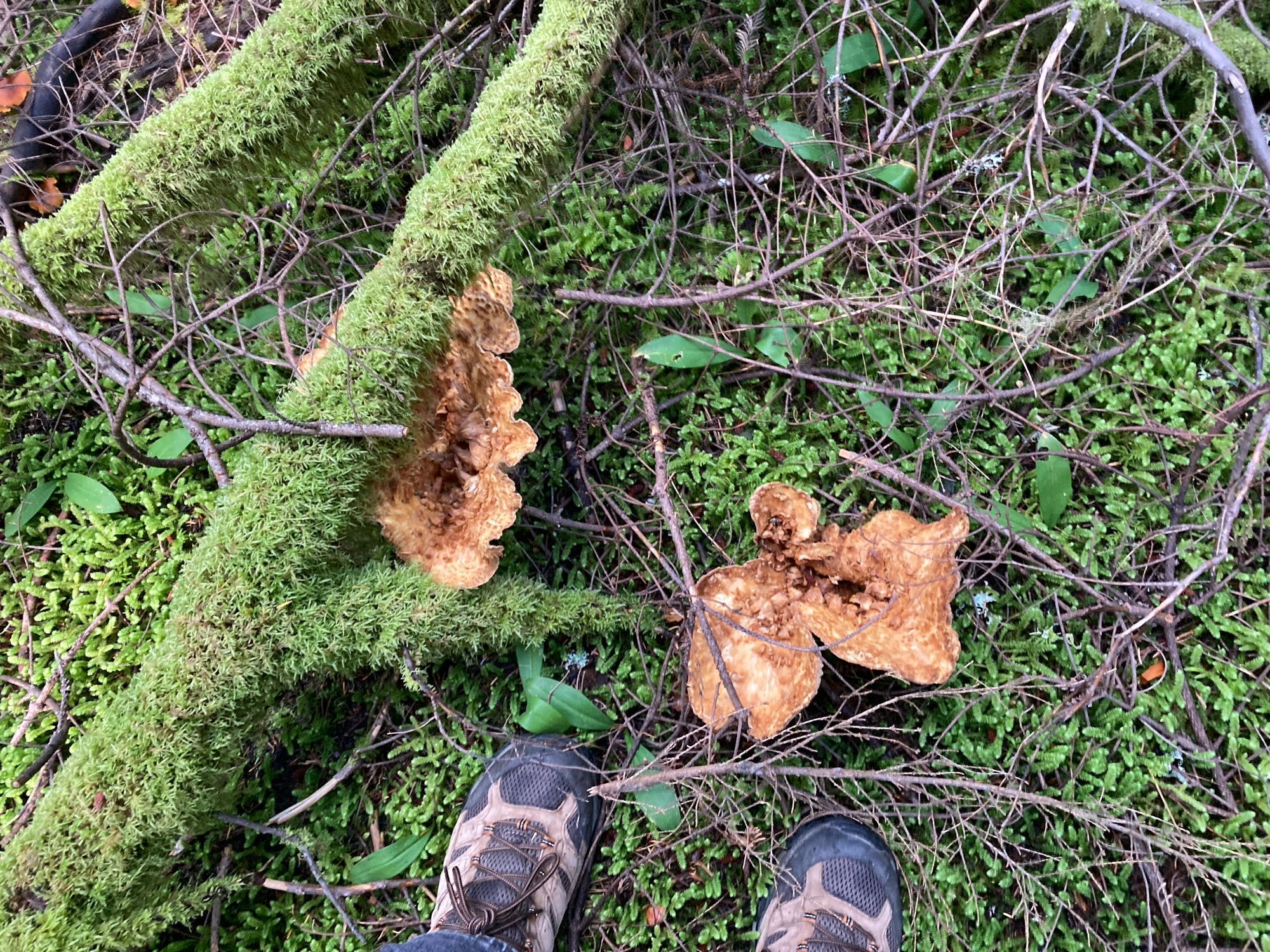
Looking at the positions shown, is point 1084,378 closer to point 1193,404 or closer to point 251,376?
point 1193,404

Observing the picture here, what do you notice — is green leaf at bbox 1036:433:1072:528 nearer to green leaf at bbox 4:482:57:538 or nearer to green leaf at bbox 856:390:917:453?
green leaf at bbox 856:390:917:453

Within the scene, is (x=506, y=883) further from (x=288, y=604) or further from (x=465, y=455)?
(x=465, y=455)

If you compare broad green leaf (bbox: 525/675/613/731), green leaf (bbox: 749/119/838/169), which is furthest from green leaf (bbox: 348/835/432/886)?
green leaf (bbox: 749/119/838/169)

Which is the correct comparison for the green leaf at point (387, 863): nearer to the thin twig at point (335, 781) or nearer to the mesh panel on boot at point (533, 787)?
the thin twig at point (335, 781)

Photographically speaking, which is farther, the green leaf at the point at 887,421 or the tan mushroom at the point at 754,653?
the green leaf at the point at 887,421

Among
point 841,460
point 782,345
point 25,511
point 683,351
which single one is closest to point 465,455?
point 683,351

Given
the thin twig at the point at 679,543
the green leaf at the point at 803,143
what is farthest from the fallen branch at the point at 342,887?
the green leaf at the point at 803,143
